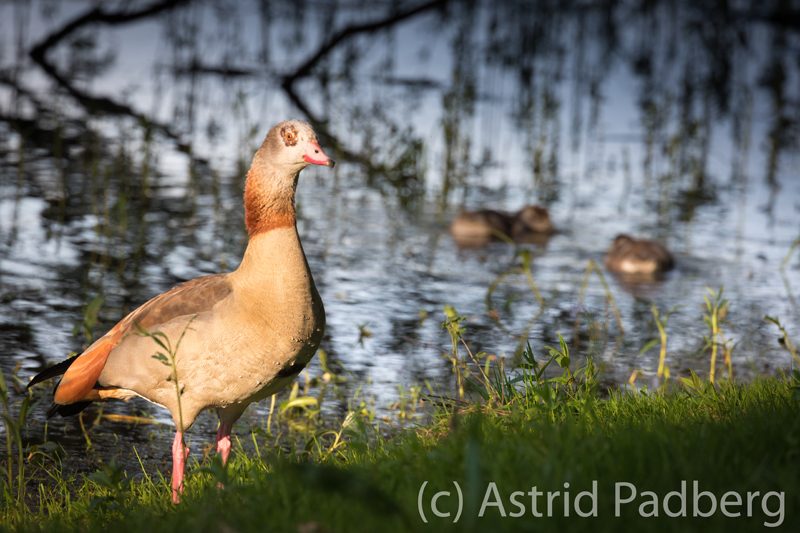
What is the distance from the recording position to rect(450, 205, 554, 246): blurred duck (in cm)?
969

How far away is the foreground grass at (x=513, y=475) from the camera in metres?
3.11

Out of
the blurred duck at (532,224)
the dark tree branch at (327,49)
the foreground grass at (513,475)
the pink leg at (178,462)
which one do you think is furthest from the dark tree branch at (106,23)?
the foreground grass at (513,475)

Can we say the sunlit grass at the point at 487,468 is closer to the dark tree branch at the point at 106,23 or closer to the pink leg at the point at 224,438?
the pink leg at the point at 224,438

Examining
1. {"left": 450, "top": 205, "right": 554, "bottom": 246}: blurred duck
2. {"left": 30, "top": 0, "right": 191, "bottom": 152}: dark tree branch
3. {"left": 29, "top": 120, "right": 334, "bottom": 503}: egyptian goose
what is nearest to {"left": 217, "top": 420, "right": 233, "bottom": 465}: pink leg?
{"left": 29, "top": 120, "right": 334, "bottom": 503}: egyptian goose

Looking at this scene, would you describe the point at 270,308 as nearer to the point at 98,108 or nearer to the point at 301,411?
the point at 301,411

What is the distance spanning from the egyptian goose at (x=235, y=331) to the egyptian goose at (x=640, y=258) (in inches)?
187

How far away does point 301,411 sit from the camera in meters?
5.84

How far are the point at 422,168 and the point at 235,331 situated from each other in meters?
7.12

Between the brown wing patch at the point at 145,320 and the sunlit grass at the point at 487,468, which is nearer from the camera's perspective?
the sunlit grass at the point at 487,468

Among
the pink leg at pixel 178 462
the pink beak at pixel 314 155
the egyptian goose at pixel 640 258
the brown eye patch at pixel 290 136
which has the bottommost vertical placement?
the pink leg at pixel 178 462

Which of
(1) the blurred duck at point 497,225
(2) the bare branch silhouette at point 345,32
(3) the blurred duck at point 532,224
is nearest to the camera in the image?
(1) the blurred duck at point 497,225

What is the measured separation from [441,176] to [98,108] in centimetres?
491

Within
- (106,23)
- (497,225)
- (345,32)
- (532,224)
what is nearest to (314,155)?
(497,225)

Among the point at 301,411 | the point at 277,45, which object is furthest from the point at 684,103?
the point at 301,411
